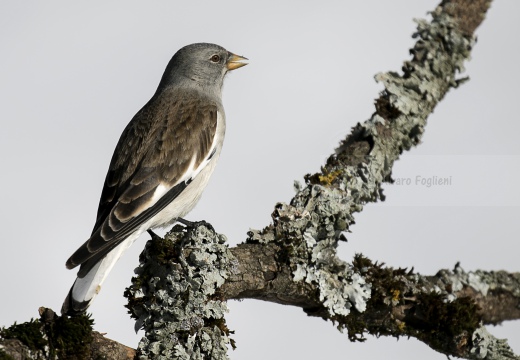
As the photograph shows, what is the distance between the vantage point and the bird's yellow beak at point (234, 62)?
7.31 metres

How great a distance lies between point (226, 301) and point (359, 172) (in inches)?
54.6

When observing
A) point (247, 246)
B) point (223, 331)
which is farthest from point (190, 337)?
point (247, 246)

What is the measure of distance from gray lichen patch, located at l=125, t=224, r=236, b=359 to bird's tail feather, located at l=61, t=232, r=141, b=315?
0.26 m

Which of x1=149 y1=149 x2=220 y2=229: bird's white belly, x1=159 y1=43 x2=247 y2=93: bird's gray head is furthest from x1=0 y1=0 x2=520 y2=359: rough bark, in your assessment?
x1=159 y1=43 x2=247 y2=93: bird's gray head

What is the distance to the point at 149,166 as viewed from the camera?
5430mm

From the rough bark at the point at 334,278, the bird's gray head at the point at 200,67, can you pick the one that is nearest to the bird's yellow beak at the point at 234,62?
the bird's gray head at the point at 200,67

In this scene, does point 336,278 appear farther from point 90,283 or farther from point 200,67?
point 200,67

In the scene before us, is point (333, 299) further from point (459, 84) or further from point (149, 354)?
point (459, 84)

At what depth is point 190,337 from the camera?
166 inches

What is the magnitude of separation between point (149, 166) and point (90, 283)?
1.08 metres

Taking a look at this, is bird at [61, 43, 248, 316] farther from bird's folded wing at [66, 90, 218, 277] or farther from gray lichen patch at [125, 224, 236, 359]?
gray lichen patch at [125, 224, 236, 359]

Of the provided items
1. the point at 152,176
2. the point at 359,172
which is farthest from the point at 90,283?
the point at 359,172

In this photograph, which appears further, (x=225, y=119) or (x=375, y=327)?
(x=225, y=119)

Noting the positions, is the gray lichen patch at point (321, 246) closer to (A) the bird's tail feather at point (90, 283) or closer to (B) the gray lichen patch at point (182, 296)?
(B) the gray lichen patch at point (182, 296)
